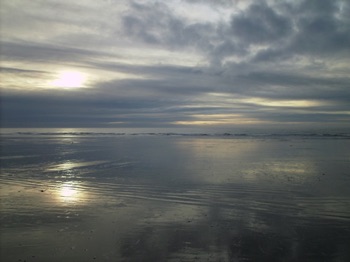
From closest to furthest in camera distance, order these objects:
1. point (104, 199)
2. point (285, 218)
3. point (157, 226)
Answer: point (157, 226) → point (285, 218) → point (104, 199)

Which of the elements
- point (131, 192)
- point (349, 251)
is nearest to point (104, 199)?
point (131, 192)

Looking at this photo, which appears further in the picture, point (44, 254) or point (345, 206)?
point (345, 206)

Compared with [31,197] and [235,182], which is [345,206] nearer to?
[235,182]

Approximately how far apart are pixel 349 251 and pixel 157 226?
5667 mm

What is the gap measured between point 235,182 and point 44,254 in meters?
11.2

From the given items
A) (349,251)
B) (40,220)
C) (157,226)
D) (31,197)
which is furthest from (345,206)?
(31,197)

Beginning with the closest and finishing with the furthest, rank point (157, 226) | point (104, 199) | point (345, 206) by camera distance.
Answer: point (157, 226), point (345, 206), point (104, 199)

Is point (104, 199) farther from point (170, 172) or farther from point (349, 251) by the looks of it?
point (349, 251)

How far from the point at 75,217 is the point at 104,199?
2.53m

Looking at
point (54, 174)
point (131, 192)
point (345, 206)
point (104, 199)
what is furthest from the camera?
point (54, 174)

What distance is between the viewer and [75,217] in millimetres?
11086

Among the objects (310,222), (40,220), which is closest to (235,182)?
(310,222)

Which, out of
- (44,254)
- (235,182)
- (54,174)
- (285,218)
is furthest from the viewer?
(54,174)

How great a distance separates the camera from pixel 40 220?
35.2 ft
